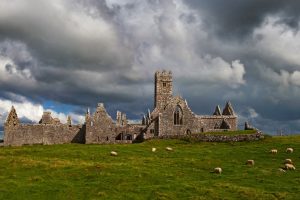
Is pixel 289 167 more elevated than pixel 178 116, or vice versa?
pixel 178 116

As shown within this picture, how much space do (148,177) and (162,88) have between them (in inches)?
2640

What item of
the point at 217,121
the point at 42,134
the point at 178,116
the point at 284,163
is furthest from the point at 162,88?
the point at 284,163

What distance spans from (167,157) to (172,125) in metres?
37.3

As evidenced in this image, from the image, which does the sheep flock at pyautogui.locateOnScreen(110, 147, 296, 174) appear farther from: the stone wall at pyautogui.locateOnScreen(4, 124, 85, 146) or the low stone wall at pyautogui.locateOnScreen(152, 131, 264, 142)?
the stone wall at pyautogui.locateOnScreen(4, 124, 85, 146)

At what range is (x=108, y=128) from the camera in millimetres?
94188

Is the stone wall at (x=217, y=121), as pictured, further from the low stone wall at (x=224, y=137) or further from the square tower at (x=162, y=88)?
the low stone wall at (x=224, y=137)

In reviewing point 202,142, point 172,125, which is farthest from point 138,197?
point 172,125

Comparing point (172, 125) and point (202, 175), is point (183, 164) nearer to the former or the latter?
point (202, 175)

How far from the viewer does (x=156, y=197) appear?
33.9m

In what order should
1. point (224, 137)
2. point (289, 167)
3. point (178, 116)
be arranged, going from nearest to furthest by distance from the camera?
1. point (289, 167)
2. point (224, 137)
3. point (178, 116)

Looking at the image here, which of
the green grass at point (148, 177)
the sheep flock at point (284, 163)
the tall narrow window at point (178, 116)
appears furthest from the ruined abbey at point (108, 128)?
the green grass at point (148, 177)

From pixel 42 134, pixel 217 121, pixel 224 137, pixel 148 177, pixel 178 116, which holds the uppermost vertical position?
pixel 178 116

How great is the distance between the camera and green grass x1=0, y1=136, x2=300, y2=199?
35062 millimetres

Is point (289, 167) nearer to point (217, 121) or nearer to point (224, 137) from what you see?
point (224, 137)
